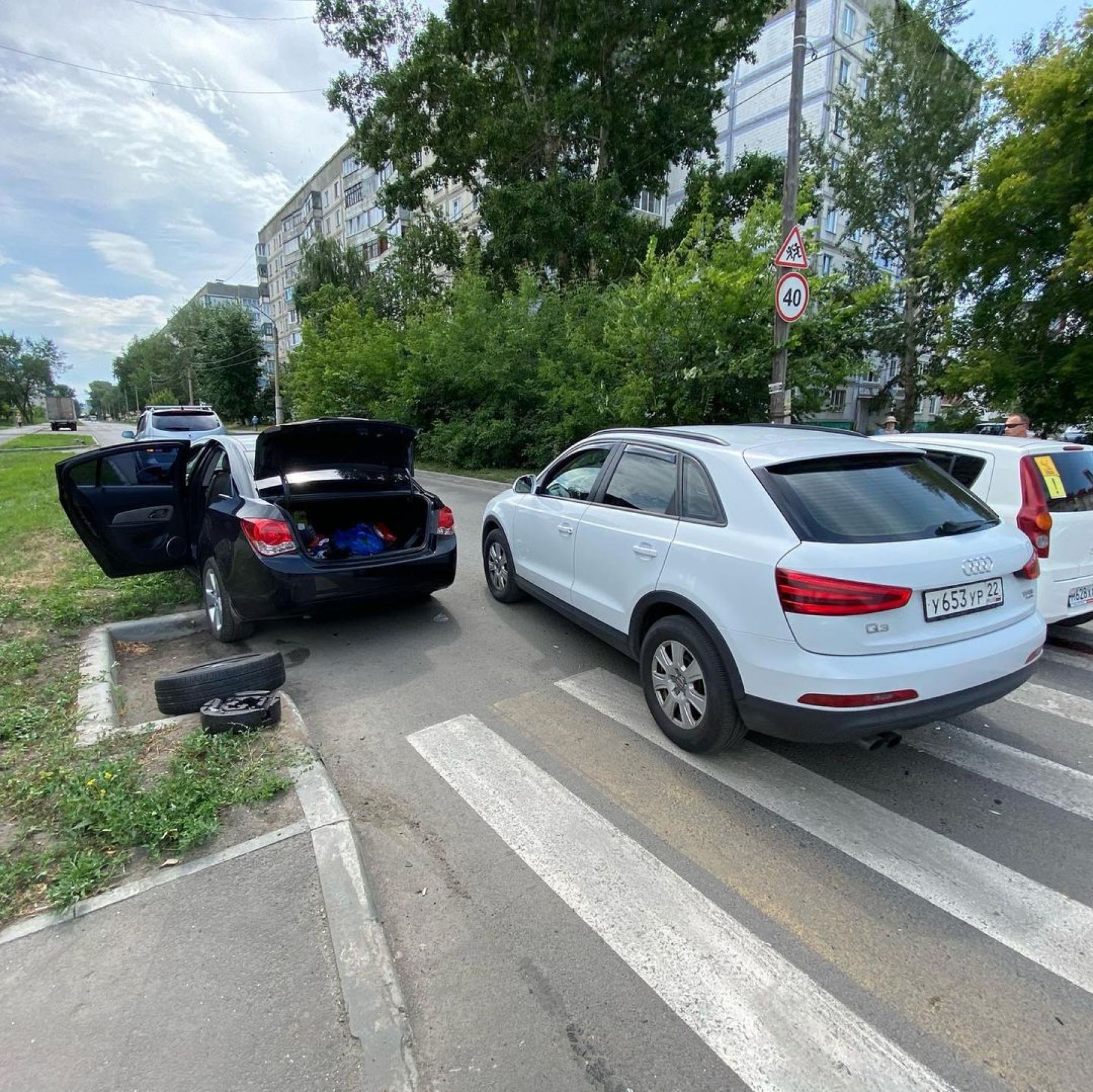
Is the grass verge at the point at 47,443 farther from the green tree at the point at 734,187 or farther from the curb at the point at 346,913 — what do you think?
the curb at the point at 346,913


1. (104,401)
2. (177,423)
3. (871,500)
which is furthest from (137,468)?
(104,401)

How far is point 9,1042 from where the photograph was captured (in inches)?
69.7

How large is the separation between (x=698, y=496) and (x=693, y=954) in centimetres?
219

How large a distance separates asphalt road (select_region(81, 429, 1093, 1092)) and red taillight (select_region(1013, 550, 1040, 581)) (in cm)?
103

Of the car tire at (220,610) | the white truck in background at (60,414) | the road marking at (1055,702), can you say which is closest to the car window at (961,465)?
the road marking at (1055,702)

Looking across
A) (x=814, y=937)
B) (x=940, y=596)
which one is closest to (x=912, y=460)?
(x=940, y=596)

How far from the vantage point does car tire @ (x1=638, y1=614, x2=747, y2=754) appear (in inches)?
125

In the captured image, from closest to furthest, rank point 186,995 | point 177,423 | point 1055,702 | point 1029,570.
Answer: point 186,995 → point 1029,570 → point 1055,702 → point 177,423

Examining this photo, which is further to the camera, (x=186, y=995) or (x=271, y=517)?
(x=271, y=517)

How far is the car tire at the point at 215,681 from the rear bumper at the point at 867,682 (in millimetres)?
2761

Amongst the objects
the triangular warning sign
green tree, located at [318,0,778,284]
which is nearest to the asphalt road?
the triangular warning sign

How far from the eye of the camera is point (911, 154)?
2198 cm

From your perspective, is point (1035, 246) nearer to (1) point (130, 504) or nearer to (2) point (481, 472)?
(2) point (481, 472)

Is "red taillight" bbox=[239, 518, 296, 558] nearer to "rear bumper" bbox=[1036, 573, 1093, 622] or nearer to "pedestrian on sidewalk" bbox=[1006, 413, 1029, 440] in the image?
"rear bumper" bbox=[1036, 573, 1093, 622]
